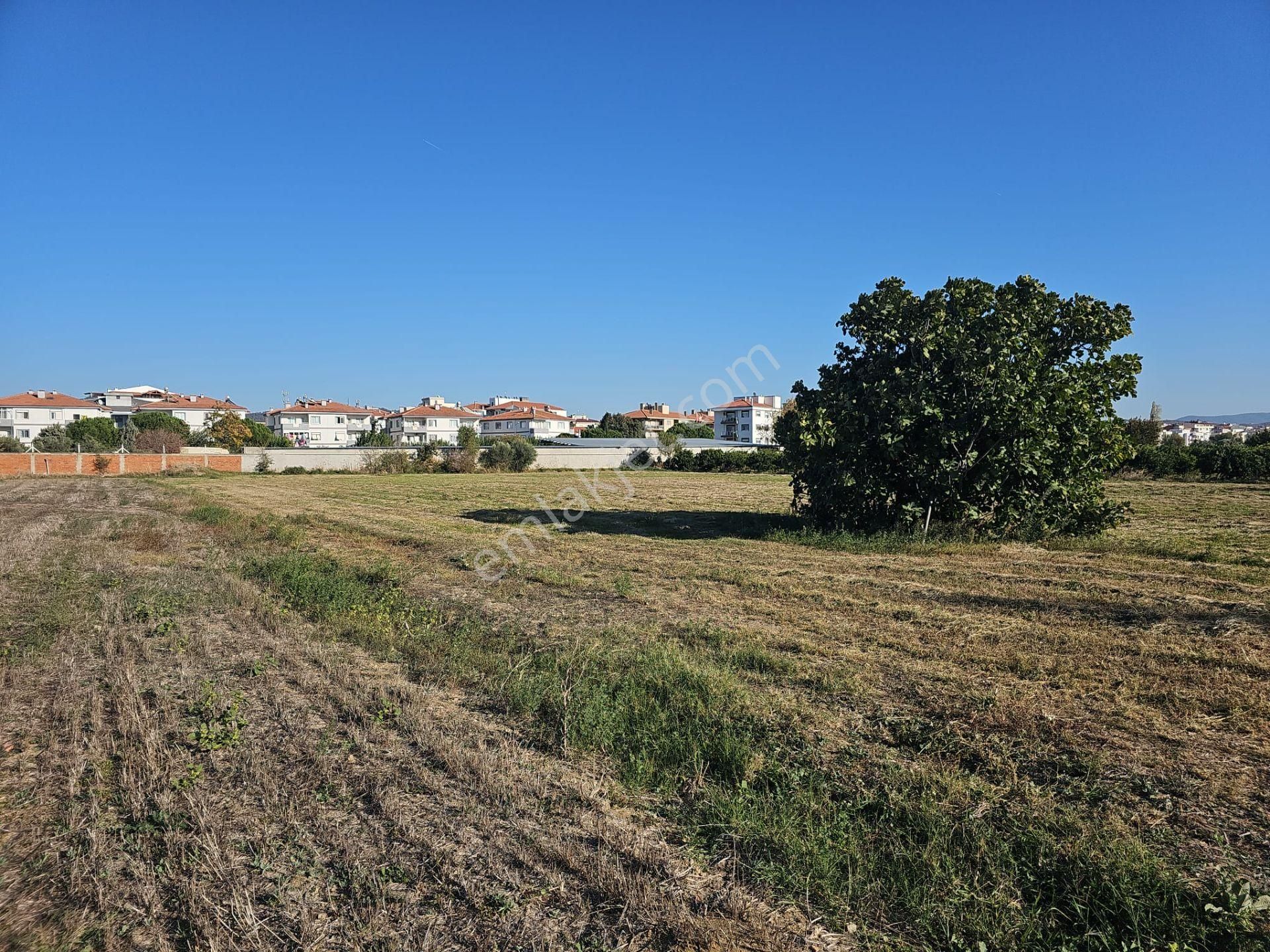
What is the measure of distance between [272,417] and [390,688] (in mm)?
122992

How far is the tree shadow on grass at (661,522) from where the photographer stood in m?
17.1

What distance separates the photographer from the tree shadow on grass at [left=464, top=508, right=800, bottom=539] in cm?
1708

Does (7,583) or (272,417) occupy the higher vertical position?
(272,417)

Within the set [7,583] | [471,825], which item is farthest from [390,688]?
[7,583]

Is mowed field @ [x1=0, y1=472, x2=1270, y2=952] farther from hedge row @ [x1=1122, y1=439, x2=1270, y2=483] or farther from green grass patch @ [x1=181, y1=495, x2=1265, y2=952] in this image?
hedge row @ [x1=1122, y1=439, x2=1270, y2=483]

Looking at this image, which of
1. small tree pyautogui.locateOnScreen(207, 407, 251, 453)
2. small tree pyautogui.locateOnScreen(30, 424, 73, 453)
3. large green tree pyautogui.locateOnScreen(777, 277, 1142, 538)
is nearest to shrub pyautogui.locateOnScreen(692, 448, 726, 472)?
large green tree pyautogui.locateOnScreen(777, 277, 1142, 538)

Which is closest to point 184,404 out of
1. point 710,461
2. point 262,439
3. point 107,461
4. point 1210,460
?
point 262,439

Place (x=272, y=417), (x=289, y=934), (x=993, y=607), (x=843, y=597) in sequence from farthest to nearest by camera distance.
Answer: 1. (x=272, y=417)
2. (x=843, y=597)
3. (x=993, y=607)
4. (x=289, y=934)

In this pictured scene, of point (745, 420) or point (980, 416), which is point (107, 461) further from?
point (745, 420)

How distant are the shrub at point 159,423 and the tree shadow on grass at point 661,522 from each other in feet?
216

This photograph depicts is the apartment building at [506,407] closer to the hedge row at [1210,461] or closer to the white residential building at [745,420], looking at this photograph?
the white residential building at [745,420]

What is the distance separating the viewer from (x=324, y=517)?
2078 centimetres

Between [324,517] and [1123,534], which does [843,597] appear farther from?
[324,517]

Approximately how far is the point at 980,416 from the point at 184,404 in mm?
111921
